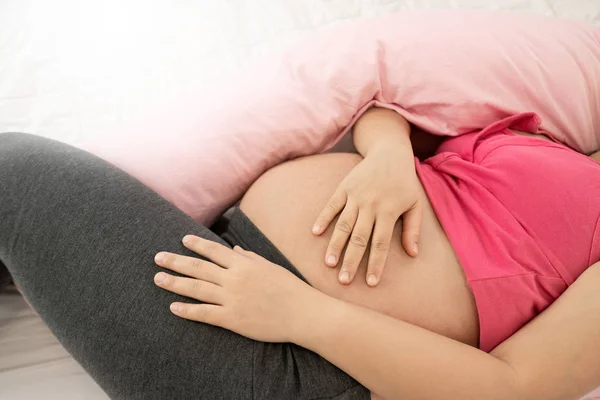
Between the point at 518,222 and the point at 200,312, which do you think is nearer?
the point at 200,312

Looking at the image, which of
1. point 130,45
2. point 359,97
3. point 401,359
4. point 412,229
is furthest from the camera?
point 130,45

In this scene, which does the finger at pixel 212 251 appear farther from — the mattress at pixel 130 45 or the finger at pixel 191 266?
the mattress at pixel 130 45

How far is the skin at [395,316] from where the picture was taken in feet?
2.04

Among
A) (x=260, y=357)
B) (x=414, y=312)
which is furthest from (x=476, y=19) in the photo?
(x=260, y=357)

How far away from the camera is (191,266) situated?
68cm

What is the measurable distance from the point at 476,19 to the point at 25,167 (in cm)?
87

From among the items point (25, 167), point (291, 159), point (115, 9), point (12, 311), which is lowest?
point (12, 311)

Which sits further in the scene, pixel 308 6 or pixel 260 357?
pixel 308 6

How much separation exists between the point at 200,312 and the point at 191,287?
0.04 metres

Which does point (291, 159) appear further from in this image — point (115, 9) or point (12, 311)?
point (115, 9)

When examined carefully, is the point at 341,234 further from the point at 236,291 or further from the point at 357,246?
the point at 236,291

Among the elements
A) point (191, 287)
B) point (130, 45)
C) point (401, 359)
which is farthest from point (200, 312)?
point (130, 45)

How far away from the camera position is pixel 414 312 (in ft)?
2.32

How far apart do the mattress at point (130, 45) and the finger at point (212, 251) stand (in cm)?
35
